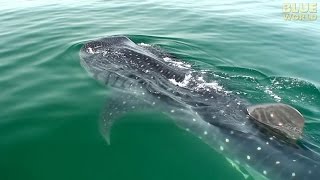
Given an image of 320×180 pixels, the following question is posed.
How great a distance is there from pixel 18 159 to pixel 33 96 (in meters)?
2.82

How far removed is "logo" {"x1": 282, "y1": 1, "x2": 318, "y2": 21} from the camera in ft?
70.6

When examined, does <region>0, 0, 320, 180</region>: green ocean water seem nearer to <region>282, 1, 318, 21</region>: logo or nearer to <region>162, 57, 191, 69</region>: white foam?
<region>162, 57, 191, 69</region>: white foam

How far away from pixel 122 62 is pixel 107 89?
120cm

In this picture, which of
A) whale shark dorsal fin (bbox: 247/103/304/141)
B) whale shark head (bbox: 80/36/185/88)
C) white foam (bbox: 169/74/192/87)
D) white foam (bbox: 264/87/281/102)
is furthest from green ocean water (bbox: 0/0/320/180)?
white foam (bbox: 169/74/192/87)

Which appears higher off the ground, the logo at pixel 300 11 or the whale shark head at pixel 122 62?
the whale shark head at pixel 122 62

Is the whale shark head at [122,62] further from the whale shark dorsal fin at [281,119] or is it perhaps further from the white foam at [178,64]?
the whale shark dorsal fin at [281,119]

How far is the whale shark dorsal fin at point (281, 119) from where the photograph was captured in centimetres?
727

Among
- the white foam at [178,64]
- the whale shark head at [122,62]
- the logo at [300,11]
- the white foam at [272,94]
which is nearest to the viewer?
the white foam at [272,94]

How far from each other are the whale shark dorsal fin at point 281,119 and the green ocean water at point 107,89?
2.38ft

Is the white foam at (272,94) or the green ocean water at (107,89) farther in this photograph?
the white foam at (272,94)

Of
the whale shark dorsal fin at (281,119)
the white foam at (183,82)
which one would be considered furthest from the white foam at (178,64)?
the whale shark dorsal fin at (281,119)

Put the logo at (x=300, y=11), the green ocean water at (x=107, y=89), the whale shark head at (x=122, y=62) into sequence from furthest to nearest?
1. the logo at (x=300, y=11)
2. the whale shark head at (x=122, y=62)
3. the green ocean water at (x=107, y=89)

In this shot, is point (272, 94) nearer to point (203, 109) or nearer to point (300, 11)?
point (203, 109)

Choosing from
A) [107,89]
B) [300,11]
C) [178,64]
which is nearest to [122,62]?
[107,89]
